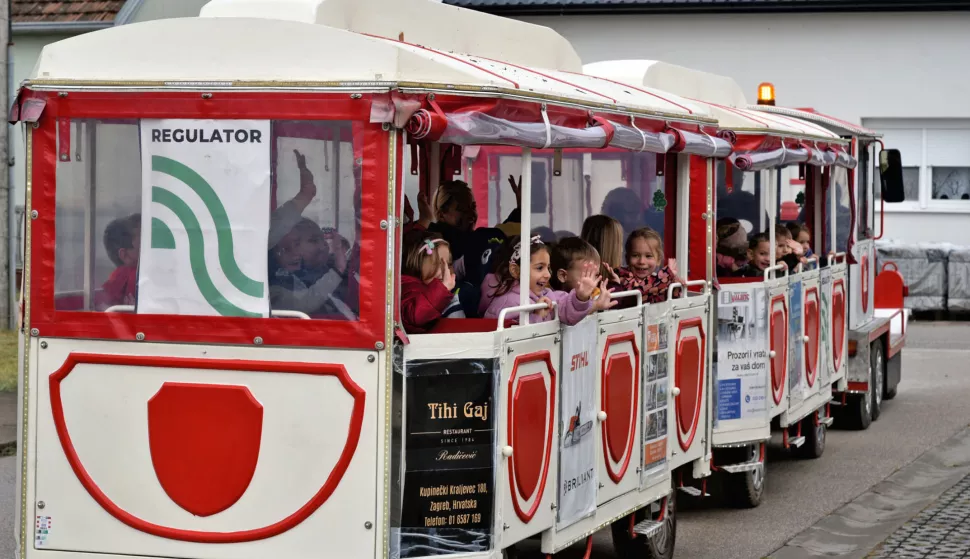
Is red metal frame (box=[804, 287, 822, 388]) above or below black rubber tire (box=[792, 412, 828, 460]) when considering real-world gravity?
above

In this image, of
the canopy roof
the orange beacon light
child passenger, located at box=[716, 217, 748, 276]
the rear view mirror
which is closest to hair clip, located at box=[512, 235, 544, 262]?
child passenger, located at box=[716, 217, 748, 276]

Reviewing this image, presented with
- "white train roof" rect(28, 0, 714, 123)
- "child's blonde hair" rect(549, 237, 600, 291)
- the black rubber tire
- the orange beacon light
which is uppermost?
the orange beacon light

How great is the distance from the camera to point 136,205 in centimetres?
579

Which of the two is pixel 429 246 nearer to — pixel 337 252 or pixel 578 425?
pixel 337 252

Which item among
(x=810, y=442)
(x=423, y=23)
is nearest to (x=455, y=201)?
(x=423, y=23)

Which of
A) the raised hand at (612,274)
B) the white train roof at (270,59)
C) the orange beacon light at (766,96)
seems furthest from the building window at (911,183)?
the white train roof at (270,59)

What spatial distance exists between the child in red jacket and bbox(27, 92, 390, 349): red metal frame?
1.08 feet

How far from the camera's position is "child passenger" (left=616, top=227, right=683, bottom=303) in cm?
789

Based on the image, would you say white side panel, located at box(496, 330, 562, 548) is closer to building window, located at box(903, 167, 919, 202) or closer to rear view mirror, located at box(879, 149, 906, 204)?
rear view mirror, located at box(879, 149, 906, 204)

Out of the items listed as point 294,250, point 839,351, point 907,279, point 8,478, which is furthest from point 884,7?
point 294,250

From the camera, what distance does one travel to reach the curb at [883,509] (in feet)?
28.5

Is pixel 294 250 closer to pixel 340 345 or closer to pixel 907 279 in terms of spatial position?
pixel 340 345

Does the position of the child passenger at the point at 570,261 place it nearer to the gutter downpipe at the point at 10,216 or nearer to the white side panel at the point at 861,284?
the white side panel at the point at 861,284

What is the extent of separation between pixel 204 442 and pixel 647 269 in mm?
3482
